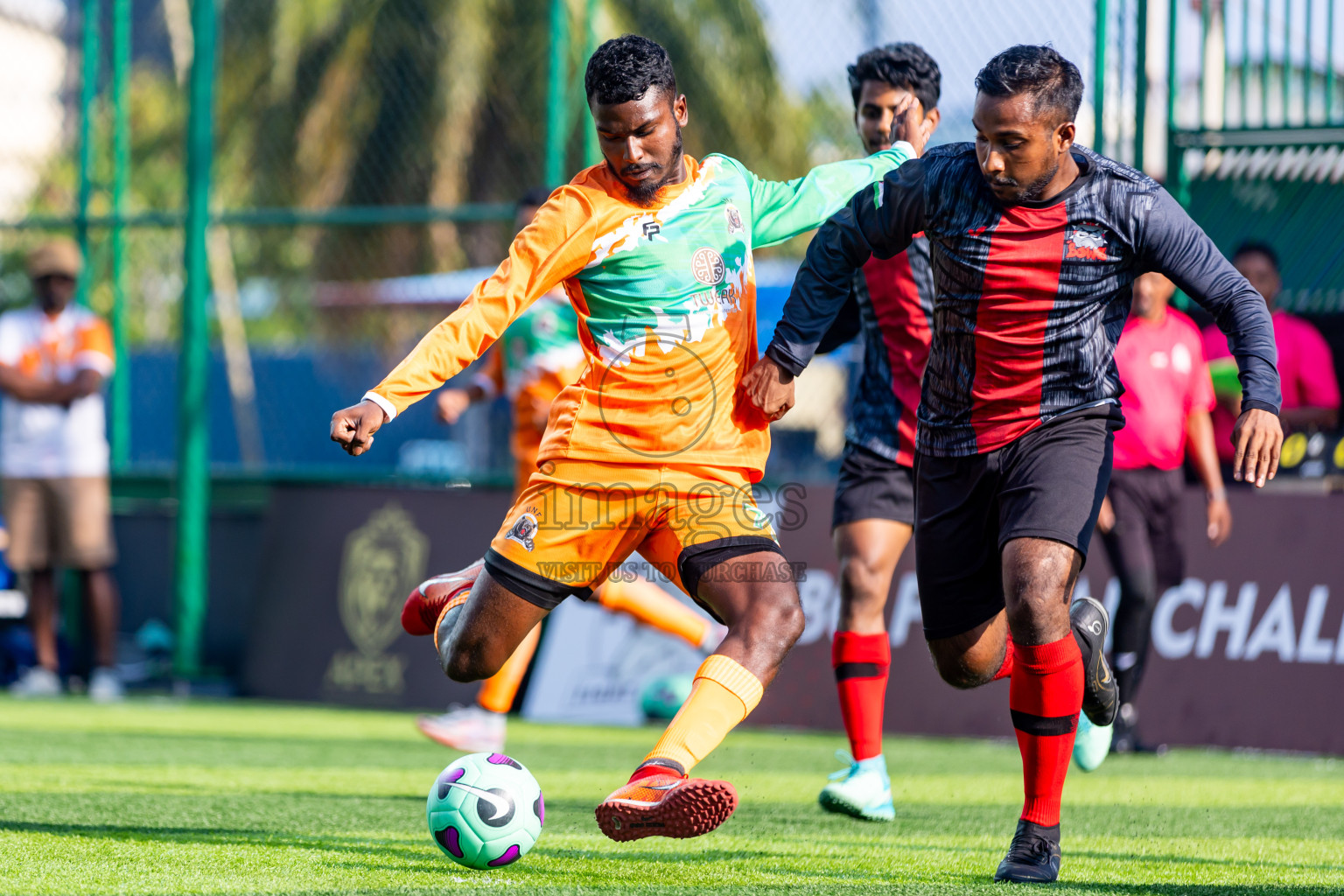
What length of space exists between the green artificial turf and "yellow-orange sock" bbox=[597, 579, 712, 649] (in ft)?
2.03

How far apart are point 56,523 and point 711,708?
750 centimetres

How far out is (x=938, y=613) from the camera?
4.56 metres


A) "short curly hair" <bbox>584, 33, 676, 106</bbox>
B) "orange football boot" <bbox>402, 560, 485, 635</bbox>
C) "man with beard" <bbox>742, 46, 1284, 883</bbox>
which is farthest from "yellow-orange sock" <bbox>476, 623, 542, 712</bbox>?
"short curly hair" <bbox>584, 33, 676, 106</bbox>

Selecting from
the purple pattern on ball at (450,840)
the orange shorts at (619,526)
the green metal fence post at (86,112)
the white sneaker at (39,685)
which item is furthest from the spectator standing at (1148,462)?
the green metal fence post at (86,112)

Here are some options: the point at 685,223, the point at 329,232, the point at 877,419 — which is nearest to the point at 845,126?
the point at 877,419

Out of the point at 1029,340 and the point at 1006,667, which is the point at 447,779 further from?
the point at 1029,340

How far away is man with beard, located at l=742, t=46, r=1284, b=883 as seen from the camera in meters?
4.06

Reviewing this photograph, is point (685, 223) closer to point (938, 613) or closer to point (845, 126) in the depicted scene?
point (938, 613)

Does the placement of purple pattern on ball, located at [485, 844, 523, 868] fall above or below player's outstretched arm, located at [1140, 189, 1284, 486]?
below

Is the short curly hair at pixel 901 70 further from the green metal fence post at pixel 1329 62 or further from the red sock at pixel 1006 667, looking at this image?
the green metal fence post at pixel 1329 62

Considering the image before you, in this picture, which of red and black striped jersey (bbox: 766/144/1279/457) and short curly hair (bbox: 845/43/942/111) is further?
short curly hair (bbox: 845/43/942/111)

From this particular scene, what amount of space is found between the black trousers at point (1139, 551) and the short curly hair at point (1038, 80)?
374 cm

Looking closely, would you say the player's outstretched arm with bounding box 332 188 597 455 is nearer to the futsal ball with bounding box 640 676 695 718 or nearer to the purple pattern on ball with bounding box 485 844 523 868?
the purple pattern on ball with bounding box 485 844 523 868

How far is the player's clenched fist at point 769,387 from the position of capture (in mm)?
4250
